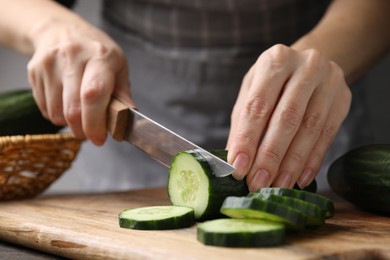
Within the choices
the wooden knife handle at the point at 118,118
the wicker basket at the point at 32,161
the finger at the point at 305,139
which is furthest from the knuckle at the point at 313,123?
the wicker basket at the point at 32,161

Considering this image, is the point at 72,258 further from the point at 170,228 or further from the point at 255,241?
the point at 255,241

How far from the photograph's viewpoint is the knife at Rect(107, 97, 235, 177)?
1.62 metres

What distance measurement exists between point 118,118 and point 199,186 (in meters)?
0.38

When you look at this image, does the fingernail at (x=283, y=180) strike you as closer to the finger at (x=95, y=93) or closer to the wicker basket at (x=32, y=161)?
the finger at (x=95, y=93)

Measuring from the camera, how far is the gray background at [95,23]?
9.14 feet

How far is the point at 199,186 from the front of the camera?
58.2 inches

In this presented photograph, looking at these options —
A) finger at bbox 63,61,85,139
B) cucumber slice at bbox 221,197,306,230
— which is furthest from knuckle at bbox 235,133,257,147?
finger at bbox 63,61,85,139

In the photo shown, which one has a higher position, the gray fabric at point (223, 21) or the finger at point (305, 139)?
the gray fabric at point (223, 21)

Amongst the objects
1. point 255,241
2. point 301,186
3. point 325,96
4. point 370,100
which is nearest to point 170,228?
point 255,241

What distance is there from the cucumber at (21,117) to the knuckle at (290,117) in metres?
0.85

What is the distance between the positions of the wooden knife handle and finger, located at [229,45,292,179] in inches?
12.8

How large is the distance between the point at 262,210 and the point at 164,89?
125 centimetres

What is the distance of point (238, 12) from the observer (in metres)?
2.26

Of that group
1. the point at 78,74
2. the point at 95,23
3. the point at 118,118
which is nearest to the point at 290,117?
the point at 118,118
